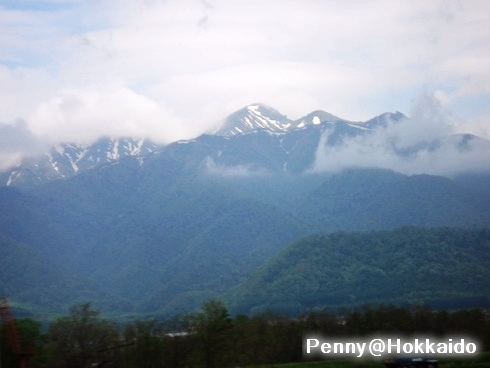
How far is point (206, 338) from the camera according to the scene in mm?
72438

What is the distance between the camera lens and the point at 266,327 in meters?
86.8

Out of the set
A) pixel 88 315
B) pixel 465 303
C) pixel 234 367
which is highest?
pixel 465 303

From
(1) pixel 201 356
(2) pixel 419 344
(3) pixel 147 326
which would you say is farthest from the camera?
(3) pixel 147 326

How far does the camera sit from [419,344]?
178 ft

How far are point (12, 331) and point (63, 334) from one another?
33.7 feet

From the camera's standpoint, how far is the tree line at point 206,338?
72.2 metres

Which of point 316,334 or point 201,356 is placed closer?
point 201,356

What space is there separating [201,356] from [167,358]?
777 centimetres

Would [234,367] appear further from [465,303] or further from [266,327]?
[465,303]

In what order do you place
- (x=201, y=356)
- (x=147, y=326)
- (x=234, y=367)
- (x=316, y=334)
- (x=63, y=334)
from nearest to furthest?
(x=234, y=367)
(x=201, y=356)
(x=63, y=334)
(x=316, y=334)
(x=147, y=326)

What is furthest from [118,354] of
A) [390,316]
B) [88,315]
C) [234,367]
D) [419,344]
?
[419,344]

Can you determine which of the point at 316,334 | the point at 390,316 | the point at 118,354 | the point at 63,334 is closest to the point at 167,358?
the point at 118,354

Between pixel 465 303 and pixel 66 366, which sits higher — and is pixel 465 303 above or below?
above

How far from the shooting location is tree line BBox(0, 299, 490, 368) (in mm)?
72188
